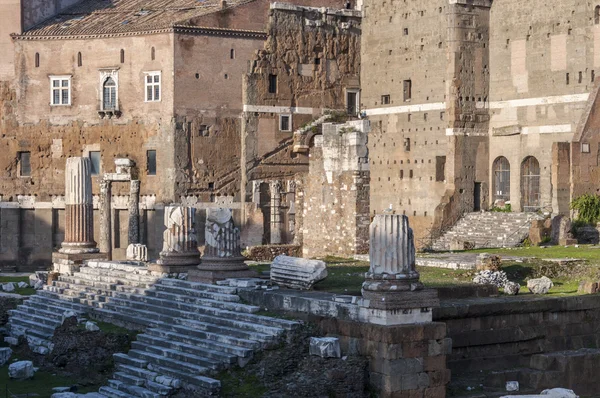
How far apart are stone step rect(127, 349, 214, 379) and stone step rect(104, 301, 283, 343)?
0.85m

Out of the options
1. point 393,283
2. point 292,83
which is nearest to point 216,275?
point 393,283

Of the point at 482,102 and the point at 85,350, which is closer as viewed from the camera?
the point at 85,350

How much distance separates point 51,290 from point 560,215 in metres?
15.0

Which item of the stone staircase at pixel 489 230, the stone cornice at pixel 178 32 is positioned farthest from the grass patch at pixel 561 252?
the stone cornice at pixel 178 32

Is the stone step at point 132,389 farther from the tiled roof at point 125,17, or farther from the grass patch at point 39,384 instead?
the tiled roof at point 125,17

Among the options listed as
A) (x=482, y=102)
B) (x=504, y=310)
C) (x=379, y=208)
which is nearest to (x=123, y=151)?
(x=379, y=208)

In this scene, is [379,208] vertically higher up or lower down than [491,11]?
lower down

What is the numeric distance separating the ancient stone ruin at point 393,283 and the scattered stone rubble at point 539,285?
200 inches

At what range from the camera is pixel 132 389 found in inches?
738

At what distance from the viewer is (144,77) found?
135 feet

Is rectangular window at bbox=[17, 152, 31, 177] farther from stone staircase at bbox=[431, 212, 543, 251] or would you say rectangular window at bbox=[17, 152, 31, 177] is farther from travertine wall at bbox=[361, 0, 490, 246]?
stone staircase at bbox=[431, 212, 543, 251]

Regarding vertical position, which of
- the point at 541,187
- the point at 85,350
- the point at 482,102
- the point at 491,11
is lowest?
the point at 85,350

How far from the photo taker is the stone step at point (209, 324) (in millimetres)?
18500

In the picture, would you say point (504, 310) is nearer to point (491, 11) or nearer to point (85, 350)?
point (85, 350)
